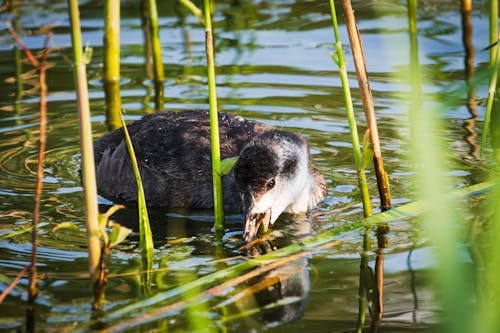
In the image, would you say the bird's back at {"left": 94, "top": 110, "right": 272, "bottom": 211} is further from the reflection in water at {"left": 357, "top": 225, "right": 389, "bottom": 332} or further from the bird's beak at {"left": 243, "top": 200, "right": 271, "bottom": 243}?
the reflection in water at {"left": 357, "top": 225, "right": 389, "bottom": 332}

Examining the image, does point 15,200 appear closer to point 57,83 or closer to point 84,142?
point 84,142

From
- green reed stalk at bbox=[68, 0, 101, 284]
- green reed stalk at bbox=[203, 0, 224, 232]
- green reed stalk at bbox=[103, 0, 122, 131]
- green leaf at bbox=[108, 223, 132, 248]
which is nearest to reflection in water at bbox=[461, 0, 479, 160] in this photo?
green reed stalk at bbox=[203, 0, 224, 232]

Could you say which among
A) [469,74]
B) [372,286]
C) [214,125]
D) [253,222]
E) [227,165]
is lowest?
[372,286]

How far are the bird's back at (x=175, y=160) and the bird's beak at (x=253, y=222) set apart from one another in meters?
0.54

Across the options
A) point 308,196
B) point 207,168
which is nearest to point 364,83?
point 308,196

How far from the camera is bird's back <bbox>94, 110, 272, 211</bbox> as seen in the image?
6.85 m

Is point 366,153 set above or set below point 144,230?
above

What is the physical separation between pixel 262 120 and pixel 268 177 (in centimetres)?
260

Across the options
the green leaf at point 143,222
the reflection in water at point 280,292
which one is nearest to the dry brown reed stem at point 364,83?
the reflection in water at point 280,292

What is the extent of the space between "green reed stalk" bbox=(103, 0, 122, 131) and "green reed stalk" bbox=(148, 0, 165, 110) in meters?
0.34

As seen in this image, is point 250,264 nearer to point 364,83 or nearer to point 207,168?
point 364,83

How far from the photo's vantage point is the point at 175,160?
705cm

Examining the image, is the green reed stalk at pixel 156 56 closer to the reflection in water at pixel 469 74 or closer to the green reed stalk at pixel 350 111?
the reflection in water at pixel 469 74

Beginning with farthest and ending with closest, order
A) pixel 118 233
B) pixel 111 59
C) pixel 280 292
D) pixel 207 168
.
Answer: pixel 111 59, pixel 207 168, pixel 280 292, pixel 118 233
